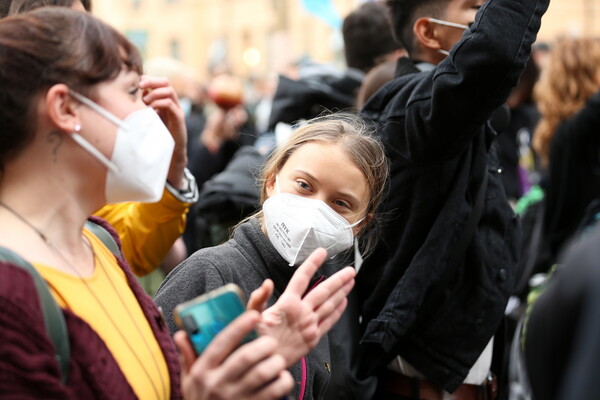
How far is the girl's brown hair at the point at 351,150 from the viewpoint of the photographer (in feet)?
8.35

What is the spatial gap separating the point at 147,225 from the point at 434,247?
39.0 inches

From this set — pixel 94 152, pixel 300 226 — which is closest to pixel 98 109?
pixel 94 152

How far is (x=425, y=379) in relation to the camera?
2865 mm

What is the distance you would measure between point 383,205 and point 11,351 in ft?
5.46

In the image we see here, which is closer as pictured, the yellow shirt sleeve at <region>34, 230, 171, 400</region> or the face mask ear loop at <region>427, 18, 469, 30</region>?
the yellow shirt sleeve at <region>34, 230, 171, 400</region>

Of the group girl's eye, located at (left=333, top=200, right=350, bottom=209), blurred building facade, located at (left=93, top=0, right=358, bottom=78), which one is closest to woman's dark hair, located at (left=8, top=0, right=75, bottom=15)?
girl's eye, located at (left=333, top=200, right=350, bottom=209)

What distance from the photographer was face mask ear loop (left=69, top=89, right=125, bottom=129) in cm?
167

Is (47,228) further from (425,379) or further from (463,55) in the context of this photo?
(425,379)

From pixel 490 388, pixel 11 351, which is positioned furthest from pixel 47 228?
pixel 490 388

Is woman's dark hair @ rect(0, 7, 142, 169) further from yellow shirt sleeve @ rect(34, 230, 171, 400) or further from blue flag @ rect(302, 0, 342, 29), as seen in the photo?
blue flag @ rect(302, 0, 342, 29)

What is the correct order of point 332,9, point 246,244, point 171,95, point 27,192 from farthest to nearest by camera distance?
point 332,9 → point 171,95 → point 246,244 → point 27,192

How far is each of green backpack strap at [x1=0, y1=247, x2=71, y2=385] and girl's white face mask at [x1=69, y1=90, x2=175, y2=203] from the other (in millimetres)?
296

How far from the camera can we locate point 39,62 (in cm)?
162

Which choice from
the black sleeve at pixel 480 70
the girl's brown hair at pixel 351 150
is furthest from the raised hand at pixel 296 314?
the black sleeve at pixel 480 70
